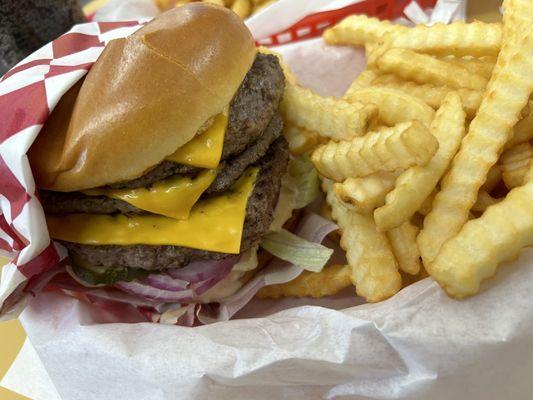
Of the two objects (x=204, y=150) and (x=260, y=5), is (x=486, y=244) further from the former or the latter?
(x=260, y=5)

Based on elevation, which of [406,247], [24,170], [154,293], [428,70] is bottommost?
[154,293]

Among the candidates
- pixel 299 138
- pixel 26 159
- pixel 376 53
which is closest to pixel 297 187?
pixel 299 138

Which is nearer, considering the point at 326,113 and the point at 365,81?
the point at 326,113

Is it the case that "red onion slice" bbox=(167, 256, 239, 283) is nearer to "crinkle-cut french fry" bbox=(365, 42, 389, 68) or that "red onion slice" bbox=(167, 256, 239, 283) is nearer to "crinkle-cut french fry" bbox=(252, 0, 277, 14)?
"crinkle-cut french fry" bbox=(365, 42, 389, 68)

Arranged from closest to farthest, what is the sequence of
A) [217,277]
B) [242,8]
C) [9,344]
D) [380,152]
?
[380,152] → [217,277] → [9,344] → [242,8]

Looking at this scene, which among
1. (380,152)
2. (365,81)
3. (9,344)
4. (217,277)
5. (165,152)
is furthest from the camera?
(9,344)

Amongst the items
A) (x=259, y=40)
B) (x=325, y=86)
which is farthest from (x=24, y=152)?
(x=259, y=40)

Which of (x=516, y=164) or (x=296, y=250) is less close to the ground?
(x=516, y=164)

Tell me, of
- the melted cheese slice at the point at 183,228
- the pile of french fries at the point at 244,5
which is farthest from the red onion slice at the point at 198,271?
the pile of french fries at the point at 244,5
